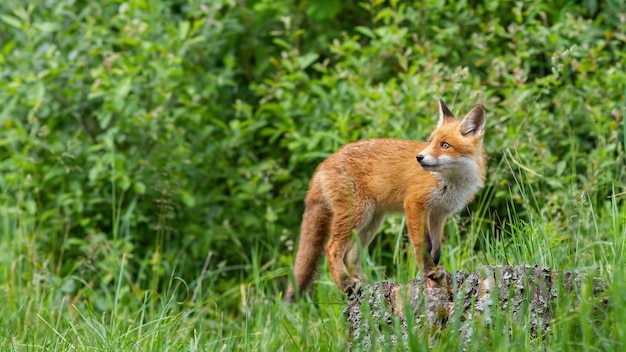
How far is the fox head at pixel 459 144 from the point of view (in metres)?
5.52

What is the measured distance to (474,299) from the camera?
4.38 metres

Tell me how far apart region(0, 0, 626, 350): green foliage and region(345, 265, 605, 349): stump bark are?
8.66 feet

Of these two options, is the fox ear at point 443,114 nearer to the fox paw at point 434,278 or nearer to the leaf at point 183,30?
the fox paw at point 434,278

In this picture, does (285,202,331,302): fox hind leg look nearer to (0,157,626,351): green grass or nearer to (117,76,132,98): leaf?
(0,157,626,351): green grass

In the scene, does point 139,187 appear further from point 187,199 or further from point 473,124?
point 473,124

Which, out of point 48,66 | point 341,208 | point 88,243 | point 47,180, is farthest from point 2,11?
point 341,208

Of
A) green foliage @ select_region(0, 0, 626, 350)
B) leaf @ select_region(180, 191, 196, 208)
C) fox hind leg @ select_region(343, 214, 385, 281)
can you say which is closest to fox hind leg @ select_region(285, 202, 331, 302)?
fox hind leg @ select_region(343, 214, 385, 281)

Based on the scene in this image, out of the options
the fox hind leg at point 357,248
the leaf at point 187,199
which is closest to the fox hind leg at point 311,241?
the fox hind leg at point 357,248

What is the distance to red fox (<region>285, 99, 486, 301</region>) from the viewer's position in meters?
5.63

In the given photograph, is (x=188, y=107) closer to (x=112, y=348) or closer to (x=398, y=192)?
(x=398, y=192)

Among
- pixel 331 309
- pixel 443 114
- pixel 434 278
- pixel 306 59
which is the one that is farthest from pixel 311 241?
pixel 306 59

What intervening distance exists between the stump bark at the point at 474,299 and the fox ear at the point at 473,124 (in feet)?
4.28

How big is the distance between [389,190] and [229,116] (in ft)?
13.0

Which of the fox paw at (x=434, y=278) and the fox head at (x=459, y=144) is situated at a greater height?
the fox head at (x=459, y=144)
